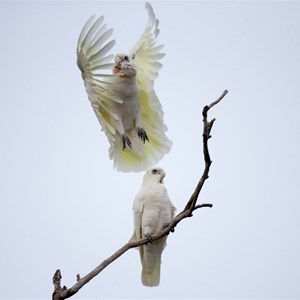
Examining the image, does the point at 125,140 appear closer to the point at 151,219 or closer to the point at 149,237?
the point at 151,219

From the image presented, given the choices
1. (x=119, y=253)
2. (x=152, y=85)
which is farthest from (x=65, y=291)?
(x=152, y=85)

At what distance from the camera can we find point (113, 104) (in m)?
6.80

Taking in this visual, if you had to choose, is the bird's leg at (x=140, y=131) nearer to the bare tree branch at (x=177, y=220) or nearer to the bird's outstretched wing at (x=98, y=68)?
the bird's outstretched wing at (x=98, y=68)

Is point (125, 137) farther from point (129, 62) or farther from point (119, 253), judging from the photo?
point (119, 253)

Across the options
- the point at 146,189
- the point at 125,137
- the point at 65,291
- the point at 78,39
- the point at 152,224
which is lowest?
the point at 65,291

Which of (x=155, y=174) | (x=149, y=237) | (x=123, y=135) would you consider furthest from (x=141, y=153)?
(x=149, y=237)

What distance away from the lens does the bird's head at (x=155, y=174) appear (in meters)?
7.32

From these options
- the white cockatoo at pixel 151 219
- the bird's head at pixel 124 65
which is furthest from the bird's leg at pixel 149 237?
the bird's head at pixel 124 65

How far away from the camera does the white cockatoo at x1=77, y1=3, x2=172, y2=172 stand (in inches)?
252

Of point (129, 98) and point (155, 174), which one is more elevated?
point (129, 98)

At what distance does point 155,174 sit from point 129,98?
1.02 m

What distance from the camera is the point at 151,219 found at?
273 inches

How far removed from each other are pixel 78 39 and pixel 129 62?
0.87m

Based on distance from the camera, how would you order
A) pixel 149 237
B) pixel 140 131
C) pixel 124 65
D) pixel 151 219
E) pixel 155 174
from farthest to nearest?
pixel 155 174, pixel 140 131, pixel 151 219, pixel 124 65, pixel 149 237
